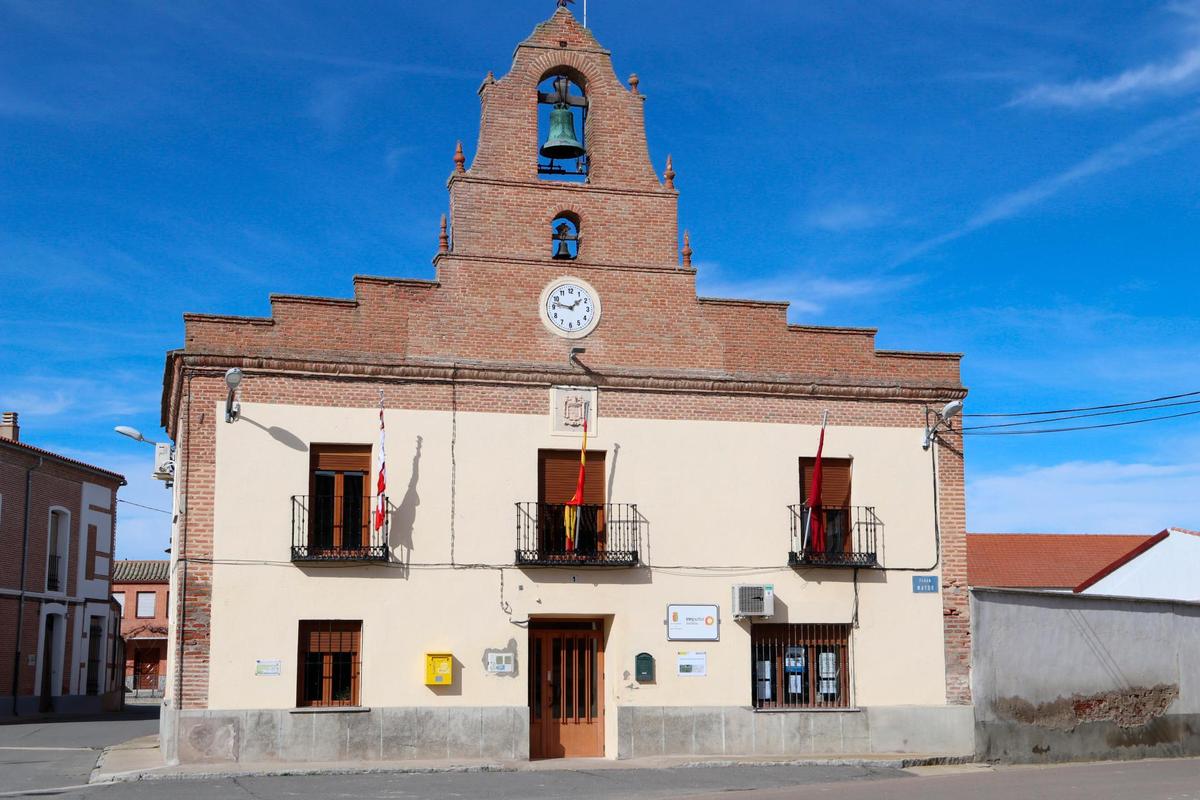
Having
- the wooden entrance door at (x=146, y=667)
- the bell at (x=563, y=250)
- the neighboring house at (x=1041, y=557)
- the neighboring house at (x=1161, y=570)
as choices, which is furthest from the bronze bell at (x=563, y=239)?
the wooden entrance door at (x=146, y=667)

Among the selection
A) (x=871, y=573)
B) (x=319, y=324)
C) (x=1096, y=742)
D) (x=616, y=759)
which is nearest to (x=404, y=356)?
(x=319, y=324)

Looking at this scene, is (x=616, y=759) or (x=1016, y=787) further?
(x=616, y=759)

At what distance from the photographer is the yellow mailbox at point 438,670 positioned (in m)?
18.1

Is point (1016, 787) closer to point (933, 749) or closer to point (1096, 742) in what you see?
point (933, 749)

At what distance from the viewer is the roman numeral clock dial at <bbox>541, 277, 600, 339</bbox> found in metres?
19.5

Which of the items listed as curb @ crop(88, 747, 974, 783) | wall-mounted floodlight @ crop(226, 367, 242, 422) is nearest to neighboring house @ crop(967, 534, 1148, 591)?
curb @ crop(88, 747, 974, 783)

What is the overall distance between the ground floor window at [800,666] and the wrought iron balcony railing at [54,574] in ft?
79.8

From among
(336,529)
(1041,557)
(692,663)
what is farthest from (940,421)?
(1041,557)

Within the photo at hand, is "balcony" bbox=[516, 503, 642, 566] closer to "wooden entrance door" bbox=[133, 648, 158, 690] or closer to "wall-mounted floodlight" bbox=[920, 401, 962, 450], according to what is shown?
"wall-mounted floodlight" bbox=[920, 401, 962, 450]

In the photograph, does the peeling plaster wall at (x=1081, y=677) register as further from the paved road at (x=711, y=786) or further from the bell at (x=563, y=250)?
the bell at (x=563, y=250)

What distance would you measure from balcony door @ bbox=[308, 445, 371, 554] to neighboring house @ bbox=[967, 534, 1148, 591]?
33535 millimetres

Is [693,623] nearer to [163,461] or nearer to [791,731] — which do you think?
[791,731]

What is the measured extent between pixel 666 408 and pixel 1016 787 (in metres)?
7.12

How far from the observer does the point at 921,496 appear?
2028 centimetres
